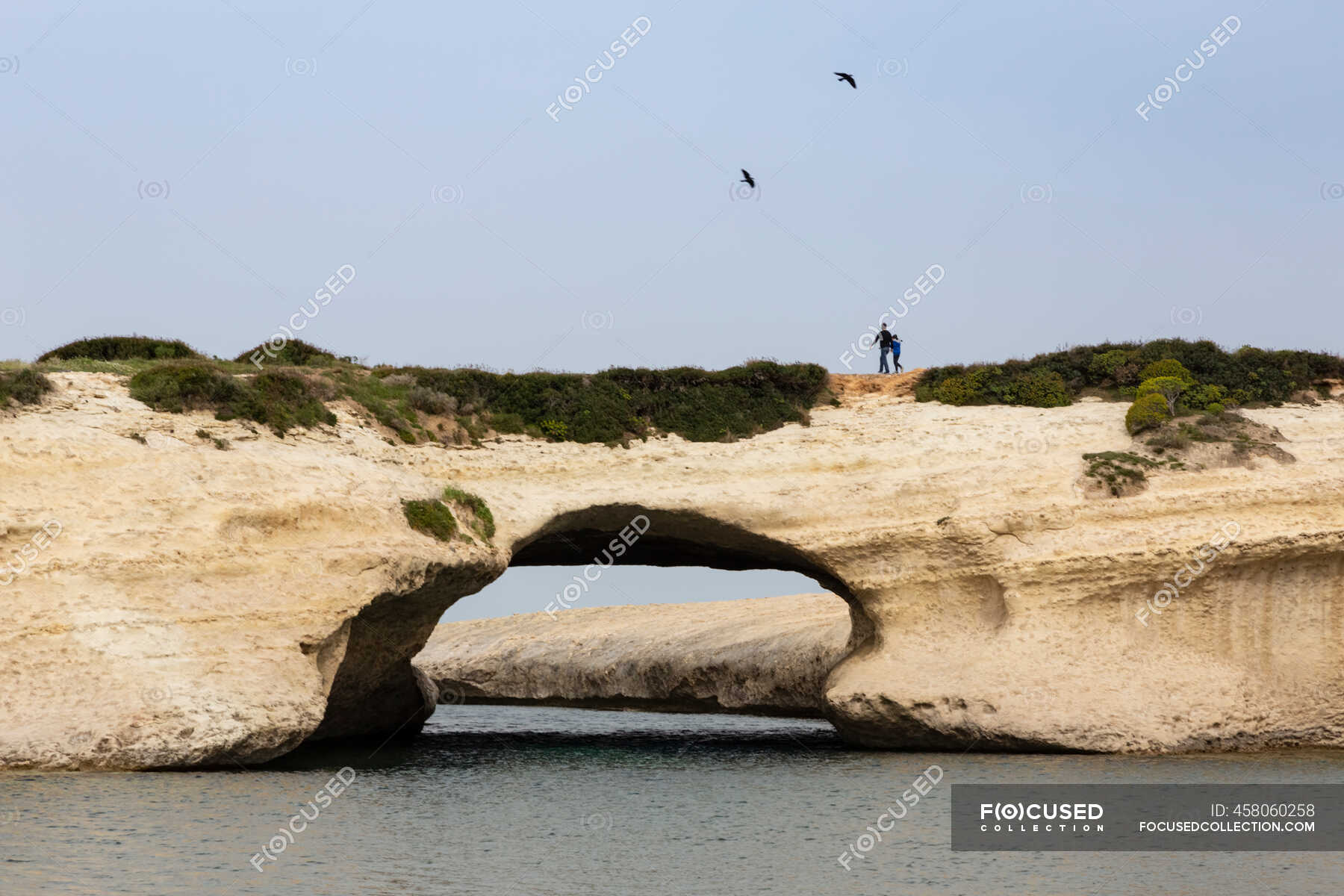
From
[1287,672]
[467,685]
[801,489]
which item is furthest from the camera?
[467,685]

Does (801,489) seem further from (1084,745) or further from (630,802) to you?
(630,802)

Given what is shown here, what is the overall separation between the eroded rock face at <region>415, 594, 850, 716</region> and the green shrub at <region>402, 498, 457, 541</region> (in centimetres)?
1503

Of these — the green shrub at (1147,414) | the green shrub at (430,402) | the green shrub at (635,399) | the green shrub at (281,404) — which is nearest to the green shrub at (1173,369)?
the green shrub at (1147,414)

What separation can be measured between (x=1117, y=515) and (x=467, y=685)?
35745mm

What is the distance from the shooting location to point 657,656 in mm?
48156

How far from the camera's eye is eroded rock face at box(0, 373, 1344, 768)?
21.3 metres

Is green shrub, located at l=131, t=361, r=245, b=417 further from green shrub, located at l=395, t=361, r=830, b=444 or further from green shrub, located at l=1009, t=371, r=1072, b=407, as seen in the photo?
green shrub, located at l=1009, t=371, r=1072, b=407

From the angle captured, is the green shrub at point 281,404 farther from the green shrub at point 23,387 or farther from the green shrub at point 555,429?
the green shrub at point 555,429

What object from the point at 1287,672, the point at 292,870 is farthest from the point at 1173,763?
the point at 292,870

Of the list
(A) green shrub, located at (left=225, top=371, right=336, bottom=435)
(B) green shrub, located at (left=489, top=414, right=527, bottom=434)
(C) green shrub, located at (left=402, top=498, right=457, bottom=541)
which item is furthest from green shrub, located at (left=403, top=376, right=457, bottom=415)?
(C) green shrub, located at (left=402, top=498, right=457, bottom=541)

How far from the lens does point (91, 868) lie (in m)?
13.7

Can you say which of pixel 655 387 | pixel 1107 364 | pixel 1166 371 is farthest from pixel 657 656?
pixel 1166 371

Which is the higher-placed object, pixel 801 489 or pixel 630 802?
pixel 801 489

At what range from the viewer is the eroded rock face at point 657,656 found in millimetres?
42875
